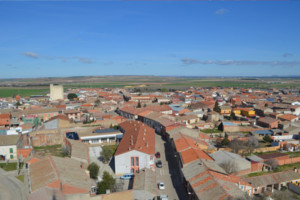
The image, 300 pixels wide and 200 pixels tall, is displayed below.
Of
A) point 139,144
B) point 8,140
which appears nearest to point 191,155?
point 139,144

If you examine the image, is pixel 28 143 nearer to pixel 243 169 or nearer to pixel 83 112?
pixel 83 112

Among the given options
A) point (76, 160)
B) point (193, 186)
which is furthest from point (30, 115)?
point (193, 186)

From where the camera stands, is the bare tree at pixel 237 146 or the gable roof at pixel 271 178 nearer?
the gable roof at pixel 271 178

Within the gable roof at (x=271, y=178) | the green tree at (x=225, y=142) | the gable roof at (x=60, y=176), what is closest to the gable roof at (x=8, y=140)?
the gable roof at (x=60, y=176)

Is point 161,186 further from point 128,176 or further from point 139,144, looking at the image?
point 139,144

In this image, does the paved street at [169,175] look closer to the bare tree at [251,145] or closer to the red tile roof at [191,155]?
the red tile roof at [191,155]
